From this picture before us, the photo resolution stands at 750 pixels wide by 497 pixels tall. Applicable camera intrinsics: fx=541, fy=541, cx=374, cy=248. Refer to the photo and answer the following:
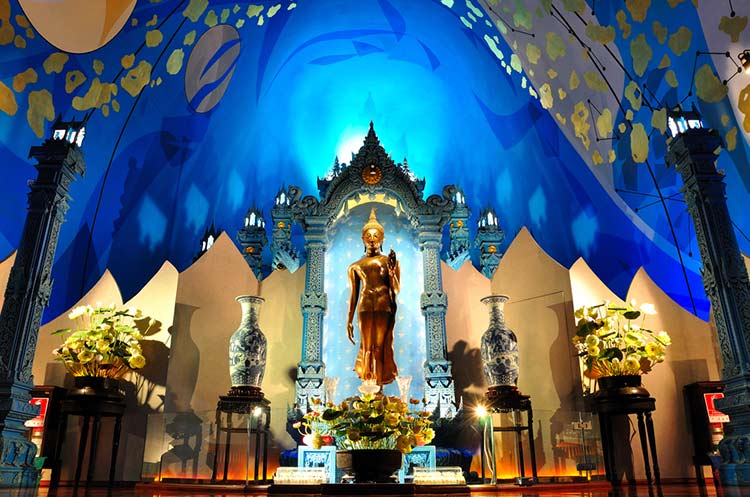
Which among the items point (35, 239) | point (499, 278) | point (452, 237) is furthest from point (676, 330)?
point (35, 239)

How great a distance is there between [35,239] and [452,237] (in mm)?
5972

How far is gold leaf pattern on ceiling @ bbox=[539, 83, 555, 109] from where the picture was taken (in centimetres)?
863

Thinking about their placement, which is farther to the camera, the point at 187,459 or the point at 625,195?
the point at 625,195

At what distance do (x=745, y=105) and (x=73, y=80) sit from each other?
311 inches

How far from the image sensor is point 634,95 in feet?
23.8

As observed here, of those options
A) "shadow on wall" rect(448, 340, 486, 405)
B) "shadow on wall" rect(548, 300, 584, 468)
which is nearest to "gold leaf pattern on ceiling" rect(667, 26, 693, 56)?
"shadow on wall" rect(548, 300, 584, 468)

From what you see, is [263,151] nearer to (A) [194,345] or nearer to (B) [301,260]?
(B) [301,260]

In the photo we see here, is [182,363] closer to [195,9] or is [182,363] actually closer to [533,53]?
[195,9]

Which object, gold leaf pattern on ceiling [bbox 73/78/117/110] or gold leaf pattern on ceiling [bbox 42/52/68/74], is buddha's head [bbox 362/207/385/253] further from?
gold leaf pattern on ceiling [bbox 42/52/68/74]

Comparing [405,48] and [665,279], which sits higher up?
[405,48]

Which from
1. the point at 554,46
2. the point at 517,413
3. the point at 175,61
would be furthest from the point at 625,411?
the point at 175,61

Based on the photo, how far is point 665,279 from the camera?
793cm

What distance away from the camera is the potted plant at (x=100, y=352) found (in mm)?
6332

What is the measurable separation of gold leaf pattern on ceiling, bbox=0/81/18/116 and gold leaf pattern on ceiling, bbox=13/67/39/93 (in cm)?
10
